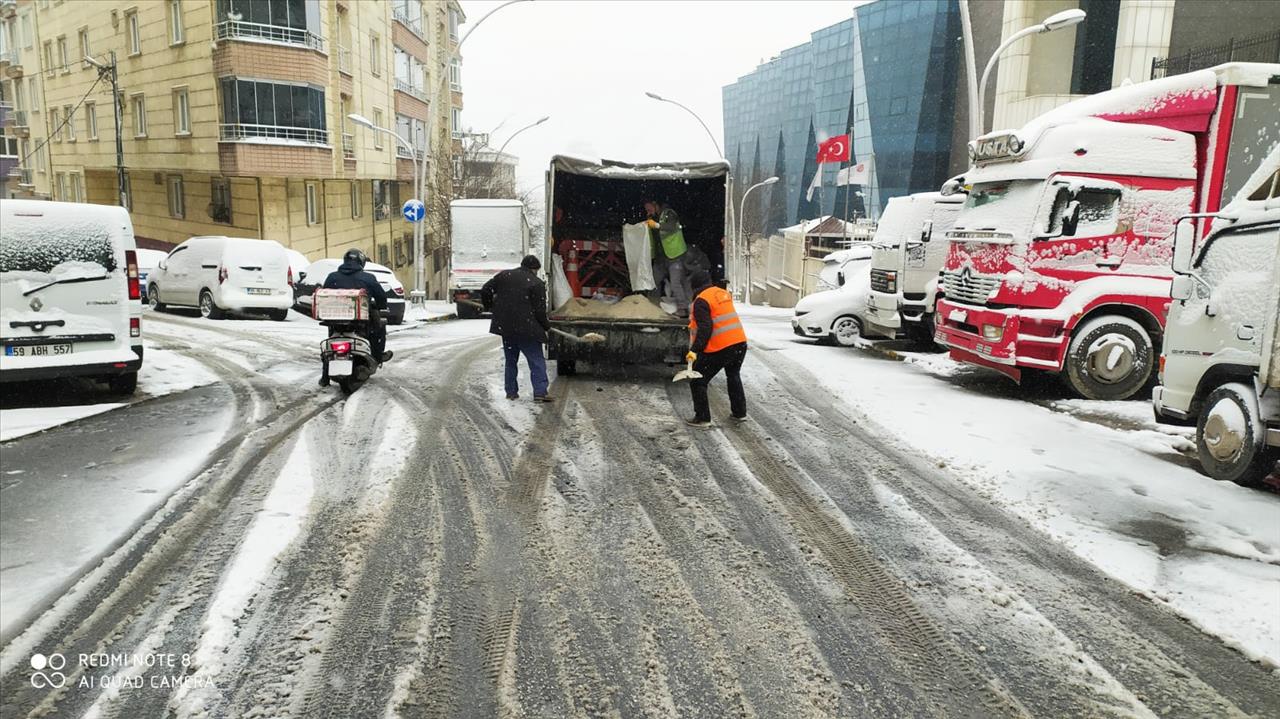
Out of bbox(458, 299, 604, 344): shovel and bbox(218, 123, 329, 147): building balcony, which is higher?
bbox(218, 123, 329, 147): building balcony

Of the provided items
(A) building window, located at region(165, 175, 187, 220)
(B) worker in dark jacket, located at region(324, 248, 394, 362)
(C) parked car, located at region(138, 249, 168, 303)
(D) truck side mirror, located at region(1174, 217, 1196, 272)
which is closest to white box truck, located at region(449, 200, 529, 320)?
(C) parked car, located at region(138, 249, 168, 303)

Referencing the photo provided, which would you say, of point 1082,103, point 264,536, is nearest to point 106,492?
point 264,536

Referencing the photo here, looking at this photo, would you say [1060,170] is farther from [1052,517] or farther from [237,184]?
[237,184]

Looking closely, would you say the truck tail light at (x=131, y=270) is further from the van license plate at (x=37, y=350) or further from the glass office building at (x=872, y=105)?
the glass office building at (x=872, y=105)

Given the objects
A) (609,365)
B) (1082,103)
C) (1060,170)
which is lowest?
(609,365)

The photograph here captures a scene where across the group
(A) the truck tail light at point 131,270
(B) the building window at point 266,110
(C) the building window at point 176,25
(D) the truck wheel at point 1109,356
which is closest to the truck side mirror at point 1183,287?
(D) the truck wheel at point 1109,356

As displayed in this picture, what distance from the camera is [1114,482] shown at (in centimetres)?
676

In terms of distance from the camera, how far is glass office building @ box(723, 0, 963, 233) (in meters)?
49.9

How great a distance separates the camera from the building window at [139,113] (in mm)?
31156

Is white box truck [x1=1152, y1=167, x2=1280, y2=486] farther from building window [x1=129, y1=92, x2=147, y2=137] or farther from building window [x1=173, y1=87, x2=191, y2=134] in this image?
building window [x1=129, y1=92, x2=147, y2=137]

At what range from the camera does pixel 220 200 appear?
97.0 ft

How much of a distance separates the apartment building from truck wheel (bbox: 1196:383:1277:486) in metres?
20.9

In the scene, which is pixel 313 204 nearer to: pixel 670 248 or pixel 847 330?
pixel 847 330

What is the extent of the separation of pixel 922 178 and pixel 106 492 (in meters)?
51.0
